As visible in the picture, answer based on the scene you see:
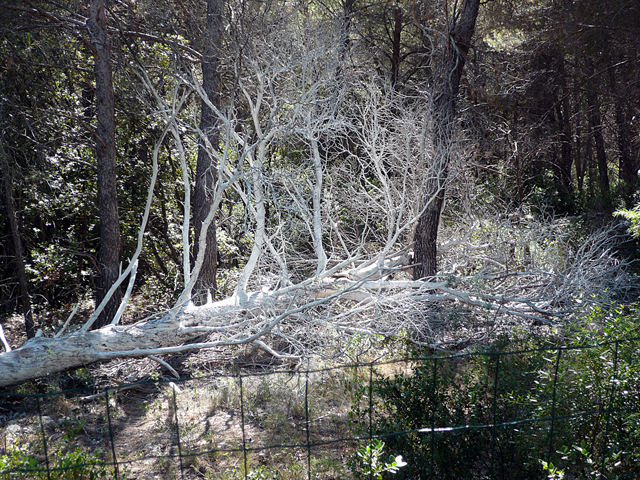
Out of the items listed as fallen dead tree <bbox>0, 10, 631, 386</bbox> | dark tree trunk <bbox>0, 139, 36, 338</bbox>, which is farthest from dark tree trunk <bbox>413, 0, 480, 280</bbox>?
dark tree trunk <bbox>0, 139, 36, 338</bbox>

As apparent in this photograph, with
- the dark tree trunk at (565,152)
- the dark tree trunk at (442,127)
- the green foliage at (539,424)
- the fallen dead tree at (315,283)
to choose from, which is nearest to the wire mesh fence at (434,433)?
the green foliage at (539,424)

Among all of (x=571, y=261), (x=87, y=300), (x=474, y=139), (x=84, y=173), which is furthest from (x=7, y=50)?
(x=571, y=261)

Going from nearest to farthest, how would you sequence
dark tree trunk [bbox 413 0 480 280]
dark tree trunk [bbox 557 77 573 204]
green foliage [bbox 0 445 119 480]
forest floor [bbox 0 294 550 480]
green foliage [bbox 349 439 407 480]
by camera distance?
1. green foliage [bbox 349 439 407 480]
2. green foliage [bbox 0 445 119 480]
3. forest floor [bbox 0 294 550 480]
4. dark tree trunk [bbox 413 0 480 280]
5. dark tree trunk [bbox 557 77 573 204]

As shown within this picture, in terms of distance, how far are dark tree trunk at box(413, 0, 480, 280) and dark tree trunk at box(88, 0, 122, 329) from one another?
4763mm

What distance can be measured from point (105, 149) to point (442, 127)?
5.09 metres

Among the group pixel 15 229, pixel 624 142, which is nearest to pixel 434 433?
pixel 15 229

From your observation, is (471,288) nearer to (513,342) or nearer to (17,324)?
(513,342)

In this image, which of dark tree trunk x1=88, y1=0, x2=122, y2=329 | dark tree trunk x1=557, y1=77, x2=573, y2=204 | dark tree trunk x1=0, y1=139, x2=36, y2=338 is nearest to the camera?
dark tree trunk x1=88, y1=0, x2=122, y2=329

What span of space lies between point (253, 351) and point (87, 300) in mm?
4627

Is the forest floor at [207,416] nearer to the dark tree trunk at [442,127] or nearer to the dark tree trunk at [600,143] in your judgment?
the dark tree trunk at [442,127]

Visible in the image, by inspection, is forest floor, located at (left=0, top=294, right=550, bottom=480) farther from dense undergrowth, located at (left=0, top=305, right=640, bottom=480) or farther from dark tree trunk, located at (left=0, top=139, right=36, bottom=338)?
dark tree trunk, located at (left=0, top=139, right=36, bottom=338)

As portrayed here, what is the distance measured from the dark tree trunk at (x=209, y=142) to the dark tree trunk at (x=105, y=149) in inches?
51.3

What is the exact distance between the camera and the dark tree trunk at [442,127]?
23.4ft

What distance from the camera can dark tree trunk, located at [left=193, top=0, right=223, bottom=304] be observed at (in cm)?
723
